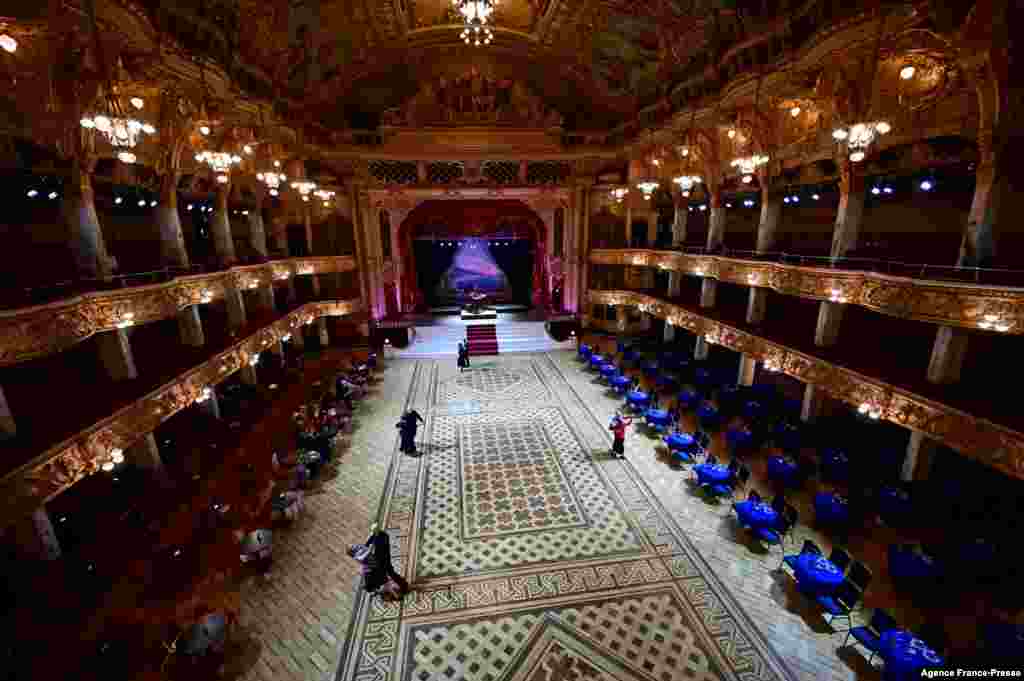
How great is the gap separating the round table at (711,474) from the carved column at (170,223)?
1514 cm

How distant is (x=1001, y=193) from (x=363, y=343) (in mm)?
23029

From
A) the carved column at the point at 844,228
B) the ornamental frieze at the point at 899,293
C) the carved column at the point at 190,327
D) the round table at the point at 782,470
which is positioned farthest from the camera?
the carved column at the point at 190,327

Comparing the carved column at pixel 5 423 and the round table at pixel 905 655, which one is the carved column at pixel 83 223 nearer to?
the carved column at pixel 5 423

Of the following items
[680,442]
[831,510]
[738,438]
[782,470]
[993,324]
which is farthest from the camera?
[738,438]

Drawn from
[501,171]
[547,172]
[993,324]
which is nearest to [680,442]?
[993,324]

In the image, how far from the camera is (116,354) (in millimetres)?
9617

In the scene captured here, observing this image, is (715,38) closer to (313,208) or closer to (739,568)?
(739,568)

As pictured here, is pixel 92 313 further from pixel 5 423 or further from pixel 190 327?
pixel 190 327

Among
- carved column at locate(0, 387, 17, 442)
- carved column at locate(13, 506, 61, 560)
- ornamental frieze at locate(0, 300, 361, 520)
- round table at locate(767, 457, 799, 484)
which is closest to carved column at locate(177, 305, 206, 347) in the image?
ornamental frieze at locate(0, 300, 361, 520)

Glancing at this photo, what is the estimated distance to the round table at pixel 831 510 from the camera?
8.45m

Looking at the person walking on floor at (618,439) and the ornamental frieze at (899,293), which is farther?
the person walking on floor at (618,439)

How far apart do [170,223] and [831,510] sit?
1766 cm

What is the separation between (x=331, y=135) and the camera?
19.7 metres

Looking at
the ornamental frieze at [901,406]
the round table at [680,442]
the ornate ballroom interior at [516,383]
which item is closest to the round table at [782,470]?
the ornate ballroom interior at [516,383]
